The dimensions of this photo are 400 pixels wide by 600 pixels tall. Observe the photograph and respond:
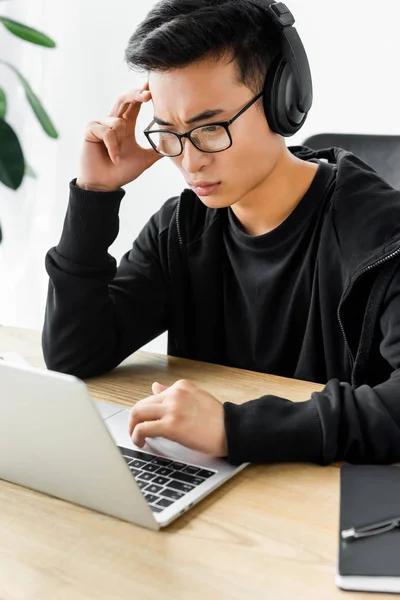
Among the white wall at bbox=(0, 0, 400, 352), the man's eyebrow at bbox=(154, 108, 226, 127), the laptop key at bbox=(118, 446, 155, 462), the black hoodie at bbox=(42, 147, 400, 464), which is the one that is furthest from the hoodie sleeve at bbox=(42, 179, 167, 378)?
the white wall at bbox=(0, 0, 400, 352)

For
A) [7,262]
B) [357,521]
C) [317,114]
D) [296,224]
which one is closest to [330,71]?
[317,114]

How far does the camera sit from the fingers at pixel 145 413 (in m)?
0.93

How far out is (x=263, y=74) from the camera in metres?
1.21

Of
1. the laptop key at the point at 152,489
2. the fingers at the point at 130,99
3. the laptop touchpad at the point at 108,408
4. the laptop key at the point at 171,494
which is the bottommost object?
the laptop touchpad at the point at 108,408

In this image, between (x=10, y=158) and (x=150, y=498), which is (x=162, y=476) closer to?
(x=150, y=498)

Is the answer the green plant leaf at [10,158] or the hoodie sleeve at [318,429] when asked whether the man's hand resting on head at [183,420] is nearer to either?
the hoodie sleeve at [318,429]

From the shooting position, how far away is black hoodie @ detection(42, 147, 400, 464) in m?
0.92

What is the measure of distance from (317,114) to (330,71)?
5.0 inches

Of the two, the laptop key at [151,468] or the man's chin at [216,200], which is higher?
the man's chin at [216,200]

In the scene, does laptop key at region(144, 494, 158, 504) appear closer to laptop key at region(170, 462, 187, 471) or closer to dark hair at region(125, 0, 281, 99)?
laptop key at region(170, 462, 187, 471)

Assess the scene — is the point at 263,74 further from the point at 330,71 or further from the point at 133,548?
the point at 330,71

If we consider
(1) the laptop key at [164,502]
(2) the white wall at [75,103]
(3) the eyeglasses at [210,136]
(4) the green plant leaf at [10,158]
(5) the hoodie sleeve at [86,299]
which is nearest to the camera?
(1) the laptop key at [164,502]

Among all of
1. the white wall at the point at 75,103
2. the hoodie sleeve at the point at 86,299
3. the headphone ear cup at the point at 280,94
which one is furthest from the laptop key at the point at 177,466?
the white wall at the point at 75,103

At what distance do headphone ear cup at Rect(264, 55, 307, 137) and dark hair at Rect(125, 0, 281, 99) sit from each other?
2 centimetres
